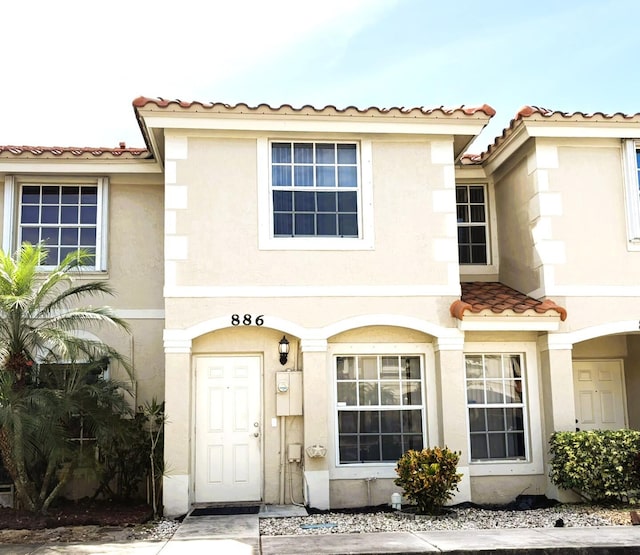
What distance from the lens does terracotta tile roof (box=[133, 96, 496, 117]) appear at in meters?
11.8

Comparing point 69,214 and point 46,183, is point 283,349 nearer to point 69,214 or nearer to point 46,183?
point 69,214

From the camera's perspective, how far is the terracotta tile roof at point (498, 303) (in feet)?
39.1

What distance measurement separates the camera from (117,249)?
13344 mm

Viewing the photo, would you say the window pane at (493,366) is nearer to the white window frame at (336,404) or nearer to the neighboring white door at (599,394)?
the white window frame at (336,404)

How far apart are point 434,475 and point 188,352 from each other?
3.96 metres

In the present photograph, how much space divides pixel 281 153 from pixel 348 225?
60.7 inches

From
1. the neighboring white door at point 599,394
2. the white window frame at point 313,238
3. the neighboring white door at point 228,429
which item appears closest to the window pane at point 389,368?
the white window frame at point 313,238

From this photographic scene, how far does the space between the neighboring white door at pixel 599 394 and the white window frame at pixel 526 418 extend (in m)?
1.79

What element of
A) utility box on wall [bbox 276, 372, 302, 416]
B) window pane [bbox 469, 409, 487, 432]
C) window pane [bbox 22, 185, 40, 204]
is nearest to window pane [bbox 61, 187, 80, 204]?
window pane [bbox 22, 185, 40, 204]

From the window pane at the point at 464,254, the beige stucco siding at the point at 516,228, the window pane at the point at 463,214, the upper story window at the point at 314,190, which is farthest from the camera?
the window pane at the point at 463,214

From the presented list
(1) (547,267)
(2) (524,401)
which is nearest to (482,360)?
(2) (524,401)

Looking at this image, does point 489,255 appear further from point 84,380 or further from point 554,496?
point 84,380

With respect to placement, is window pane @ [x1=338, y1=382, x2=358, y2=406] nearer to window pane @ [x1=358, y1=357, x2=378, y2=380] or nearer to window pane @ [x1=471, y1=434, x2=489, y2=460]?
window pane @ [x1=358, y1=357, x2=378, y2=380]

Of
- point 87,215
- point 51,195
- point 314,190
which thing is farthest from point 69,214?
point 314,190
